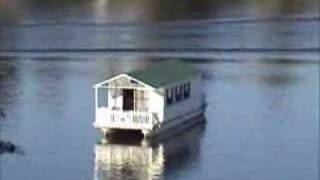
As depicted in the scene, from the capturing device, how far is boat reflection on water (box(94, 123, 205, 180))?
13695mm

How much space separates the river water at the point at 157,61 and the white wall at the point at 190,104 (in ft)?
0.99

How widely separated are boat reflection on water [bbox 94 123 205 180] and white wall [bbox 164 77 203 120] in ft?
1.05

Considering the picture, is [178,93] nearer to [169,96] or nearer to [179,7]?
[169,96]

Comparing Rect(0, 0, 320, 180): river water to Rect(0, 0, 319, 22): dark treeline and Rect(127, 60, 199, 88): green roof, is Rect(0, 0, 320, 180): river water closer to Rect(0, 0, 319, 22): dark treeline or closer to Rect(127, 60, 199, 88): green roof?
Rect(0, 0, 319, 22): dark treeline

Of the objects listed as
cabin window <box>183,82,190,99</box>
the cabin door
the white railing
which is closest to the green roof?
cabin window <box>183,82,190,99</box>

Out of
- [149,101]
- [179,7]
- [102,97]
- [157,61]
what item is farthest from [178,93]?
[179,7]

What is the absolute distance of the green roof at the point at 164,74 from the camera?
16406 millimetres

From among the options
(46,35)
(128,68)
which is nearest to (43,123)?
(128,68)

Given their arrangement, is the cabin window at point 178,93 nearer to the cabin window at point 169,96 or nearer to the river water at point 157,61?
the cabin window at point 169,96

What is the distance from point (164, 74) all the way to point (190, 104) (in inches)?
23.1

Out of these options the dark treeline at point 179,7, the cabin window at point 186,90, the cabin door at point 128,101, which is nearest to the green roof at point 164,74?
the cabin window at point 186,90

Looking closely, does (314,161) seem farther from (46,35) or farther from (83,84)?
(46,35)

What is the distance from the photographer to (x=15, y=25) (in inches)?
1222

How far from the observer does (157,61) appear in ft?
76.8
